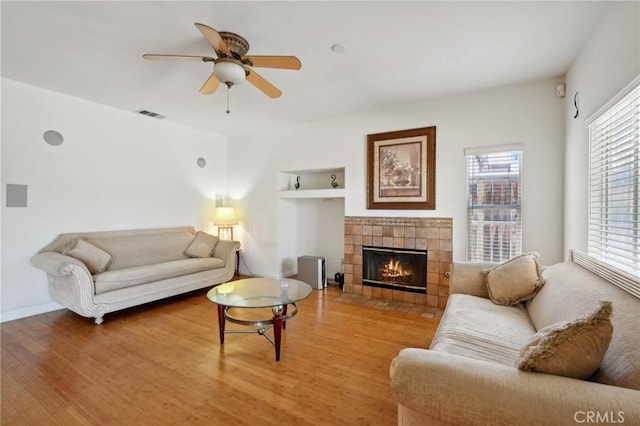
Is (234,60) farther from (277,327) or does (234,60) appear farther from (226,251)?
(226,251)

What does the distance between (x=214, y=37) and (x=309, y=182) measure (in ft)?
10.9

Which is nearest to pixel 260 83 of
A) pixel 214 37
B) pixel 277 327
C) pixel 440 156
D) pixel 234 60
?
pixel 234 60

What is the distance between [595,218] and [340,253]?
134 inches

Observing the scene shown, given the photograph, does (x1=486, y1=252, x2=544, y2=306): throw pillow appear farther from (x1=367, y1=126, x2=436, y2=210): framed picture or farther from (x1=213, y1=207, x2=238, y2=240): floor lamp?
(x1=213, y1=207, x2=238, y2=240): floor lamp

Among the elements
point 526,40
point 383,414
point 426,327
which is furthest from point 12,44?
point 426,327

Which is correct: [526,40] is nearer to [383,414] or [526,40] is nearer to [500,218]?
[500,218]

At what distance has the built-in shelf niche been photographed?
4.66 meters

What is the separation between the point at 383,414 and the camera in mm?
1757

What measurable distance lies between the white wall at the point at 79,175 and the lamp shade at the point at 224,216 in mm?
328

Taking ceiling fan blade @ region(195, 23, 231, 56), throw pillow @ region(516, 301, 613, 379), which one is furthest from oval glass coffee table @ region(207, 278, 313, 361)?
ceiling fan blade @ region(195, 23, 231, 56)

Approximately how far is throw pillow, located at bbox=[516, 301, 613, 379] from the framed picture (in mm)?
2759

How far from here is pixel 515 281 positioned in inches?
89.9

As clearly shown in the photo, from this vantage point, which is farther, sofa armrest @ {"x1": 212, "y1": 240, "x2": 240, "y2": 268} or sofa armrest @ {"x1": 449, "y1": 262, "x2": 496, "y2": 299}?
sofa armrest @ {"x1": 212, "y1": 240, "x2": 240, "y2": 268}

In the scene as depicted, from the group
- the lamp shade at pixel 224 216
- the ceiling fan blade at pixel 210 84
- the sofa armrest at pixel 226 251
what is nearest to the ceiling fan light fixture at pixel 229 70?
the ceiling fan blade at pixel 210 84
